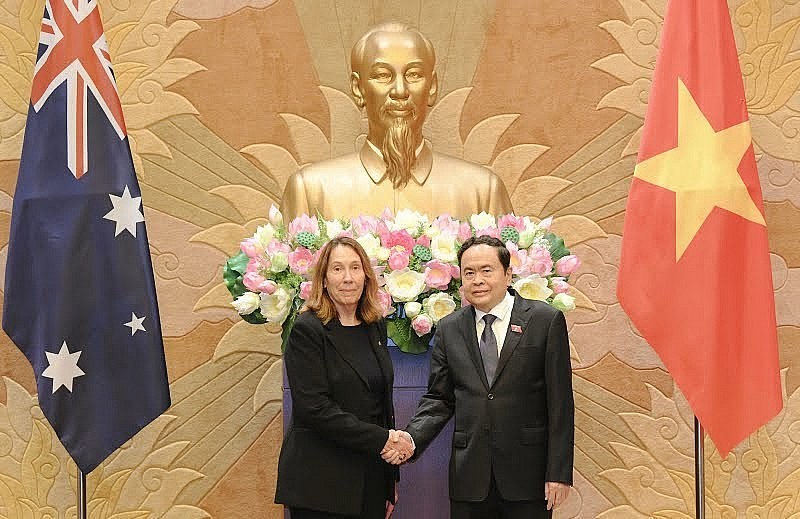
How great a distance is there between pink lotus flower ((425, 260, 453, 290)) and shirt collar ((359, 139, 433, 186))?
1041 millimetres

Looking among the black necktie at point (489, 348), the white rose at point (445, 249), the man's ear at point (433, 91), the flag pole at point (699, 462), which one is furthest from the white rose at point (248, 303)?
the flag pole at point (699, 462)

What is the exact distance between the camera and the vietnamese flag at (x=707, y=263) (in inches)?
141

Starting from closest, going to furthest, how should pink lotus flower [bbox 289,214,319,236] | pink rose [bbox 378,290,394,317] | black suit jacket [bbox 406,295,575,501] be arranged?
black suit jacket [bbox 406,295,575,501] < pink rose [bbox 378,290,394,317] < pink lotus flower [bbox 289,214,319,236]

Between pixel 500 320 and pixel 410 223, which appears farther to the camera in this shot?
pixel 410 223

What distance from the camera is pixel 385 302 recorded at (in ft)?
12.4

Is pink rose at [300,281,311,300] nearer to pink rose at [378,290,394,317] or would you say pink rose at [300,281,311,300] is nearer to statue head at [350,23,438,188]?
pink rose at [378,290,394,317]

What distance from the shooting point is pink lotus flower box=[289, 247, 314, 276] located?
151 inches

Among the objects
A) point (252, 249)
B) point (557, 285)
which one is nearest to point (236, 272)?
point (252, 249)

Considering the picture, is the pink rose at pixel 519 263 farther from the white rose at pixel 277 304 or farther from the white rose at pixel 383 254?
the white rose at pixel 277 304

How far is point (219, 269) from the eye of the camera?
17.6 feet

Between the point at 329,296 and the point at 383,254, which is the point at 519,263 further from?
the point at 329,296

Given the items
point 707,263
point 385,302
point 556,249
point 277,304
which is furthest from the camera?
point 556,249

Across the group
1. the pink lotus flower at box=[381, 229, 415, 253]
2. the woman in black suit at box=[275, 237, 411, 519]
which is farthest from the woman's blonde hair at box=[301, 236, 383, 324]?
the pink lotus flower at box=[381, 229, 415, 253]

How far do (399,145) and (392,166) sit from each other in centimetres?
10
